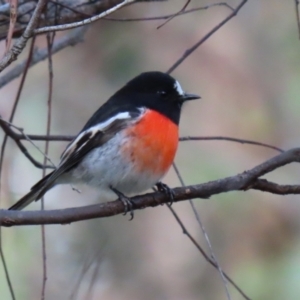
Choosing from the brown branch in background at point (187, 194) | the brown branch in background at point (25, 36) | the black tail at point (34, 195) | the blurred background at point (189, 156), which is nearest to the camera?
the brown branch in background at point (25, 36)

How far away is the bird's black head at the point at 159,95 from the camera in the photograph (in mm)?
3734

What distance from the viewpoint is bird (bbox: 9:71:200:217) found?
11.2 ft

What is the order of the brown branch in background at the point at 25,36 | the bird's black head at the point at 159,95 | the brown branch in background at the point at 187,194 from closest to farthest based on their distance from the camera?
the brown branch in background at the point at 25,36 → the brown branch in background at the point at 187,194 → the bird's black head at the point at 159,95

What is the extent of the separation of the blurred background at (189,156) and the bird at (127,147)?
1424 mm

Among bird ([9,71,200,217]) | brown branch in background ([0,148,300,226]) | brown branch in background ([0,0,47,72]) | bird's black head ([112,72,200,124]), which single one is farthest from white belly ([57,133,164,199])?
brown branch in background ([0,0,47,72])

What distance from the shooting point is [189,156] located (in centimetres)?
603

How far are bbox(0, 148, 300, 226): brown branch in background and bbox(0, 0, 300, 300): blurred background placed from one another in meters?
2.36

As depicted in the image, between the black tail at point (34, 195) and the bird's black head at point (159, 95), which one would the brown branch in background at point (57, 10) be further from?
Answer: the black tail at point (34, 195)

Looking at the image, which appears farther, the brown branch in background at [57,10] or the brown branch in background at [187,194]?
the brown branch in background at [57,10]

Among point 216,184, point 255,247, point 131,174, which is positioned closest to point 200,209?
point 255,247

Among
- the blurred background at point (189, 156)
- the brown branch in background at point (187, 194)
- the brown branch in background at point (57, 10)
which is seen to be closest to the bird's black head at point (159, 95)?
the brown branch in background at point (57, 10)

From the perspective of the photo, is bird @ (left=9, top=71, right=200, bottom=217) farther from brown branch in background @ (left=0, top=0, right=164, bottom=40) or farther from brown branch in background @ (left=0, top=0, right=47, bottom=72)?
brown branch in background @ (left=0, top=0, right=47, bottom=72)

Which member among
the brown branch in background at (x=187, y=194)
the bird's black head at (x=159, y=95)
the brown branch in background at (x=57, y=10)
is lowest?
the brown branch in background at (x=187, y=194)

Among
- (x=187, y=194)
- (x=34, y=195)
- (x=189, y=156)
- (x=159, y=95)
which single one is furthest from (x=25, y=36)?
(x=189, y=156)
